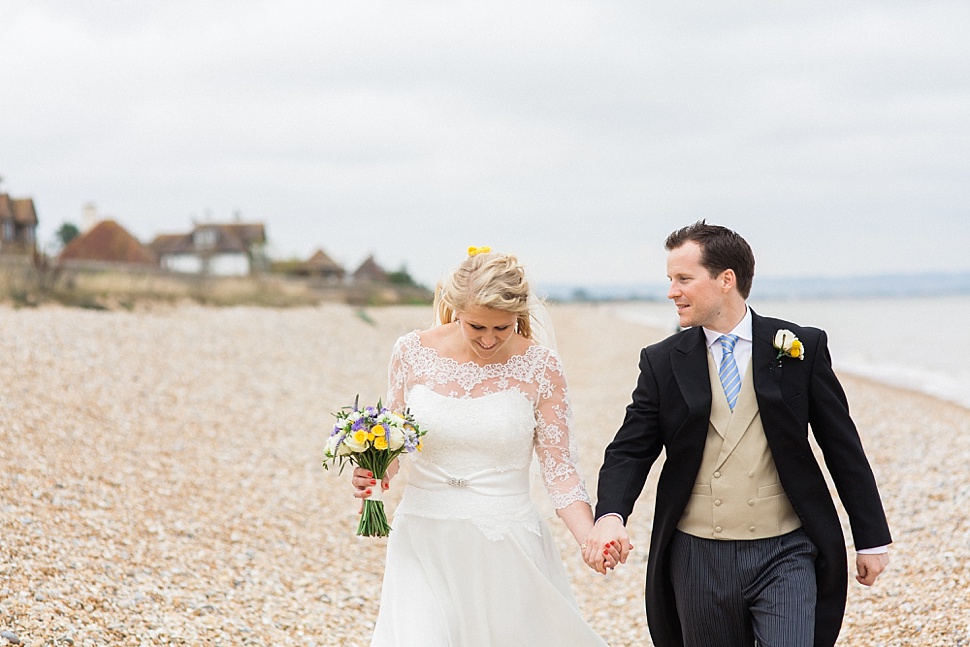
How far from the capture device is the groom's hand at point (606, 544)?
389 centimetres

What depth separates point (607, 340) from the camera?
40.4m

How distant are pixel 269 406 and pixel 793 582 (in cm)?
1123

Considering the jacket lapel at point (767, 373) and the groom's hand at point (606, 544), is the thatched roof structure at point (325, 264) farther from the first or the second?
the jacket lapel at point (767, 373)

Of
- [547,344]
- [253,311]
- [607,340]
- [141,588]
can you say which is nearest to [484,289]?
[547,344]

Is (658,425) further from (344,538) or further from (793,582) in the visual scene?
(344,538)

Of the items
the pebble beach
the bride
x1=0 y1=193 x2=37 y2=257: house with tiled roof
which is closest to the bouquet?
the bride

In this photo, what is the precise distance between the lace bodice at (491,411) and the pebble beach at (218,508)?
2474 millimetres

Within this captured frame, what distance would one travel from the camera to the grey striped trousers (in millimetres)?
3613

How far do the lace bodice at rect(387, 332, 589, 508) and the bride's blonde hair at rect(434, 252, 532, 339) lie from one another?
27 cm

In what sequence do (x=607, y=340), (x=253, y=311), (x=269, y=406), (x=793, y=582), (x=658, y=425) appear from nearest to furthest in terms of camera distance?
(x=793, y=582) < (x=658, y=425) < (x=269, y=406) < (x=253, y=311) < (x=607, y=340)

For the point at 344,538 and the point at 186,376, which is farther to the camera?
the point at 186,376

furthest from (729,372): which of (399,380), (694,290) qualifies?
(399,380)

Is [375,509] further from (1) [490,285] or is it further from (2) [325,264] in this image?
(2) [325,264]

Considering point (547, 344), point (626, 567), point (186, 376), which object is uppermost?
point (547, 344)
